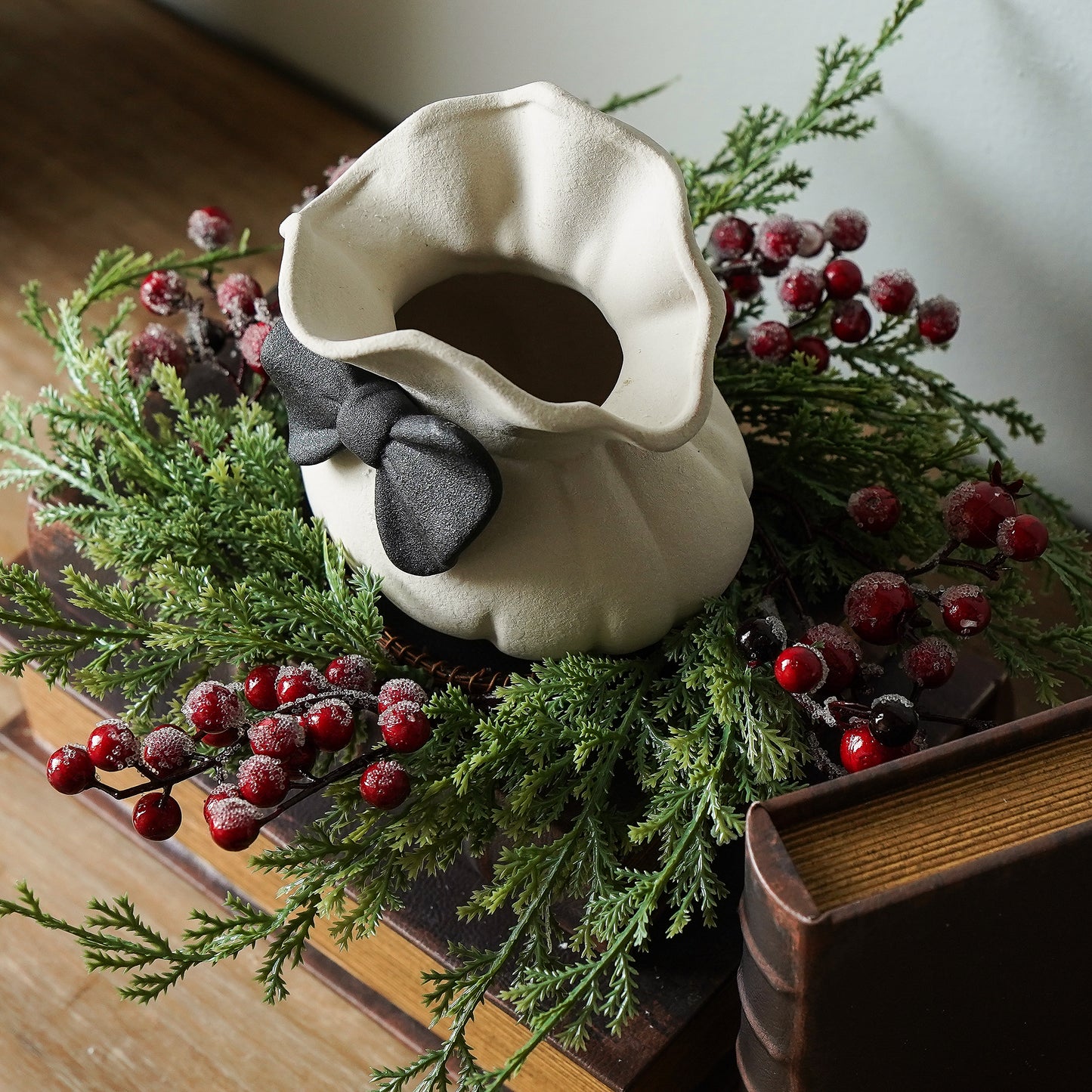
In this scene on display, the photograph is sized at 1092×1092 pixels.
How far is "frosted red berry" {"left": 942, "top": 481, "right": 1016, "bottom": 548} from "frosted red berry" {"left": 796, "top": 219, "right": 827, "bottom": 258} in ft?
0.53

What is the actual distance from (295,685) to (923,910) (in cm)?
20

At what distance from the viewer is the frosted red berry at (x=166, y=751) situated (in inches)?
16.1

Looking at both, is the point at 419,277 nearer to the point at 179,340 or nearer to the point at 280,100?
the point at 179,340

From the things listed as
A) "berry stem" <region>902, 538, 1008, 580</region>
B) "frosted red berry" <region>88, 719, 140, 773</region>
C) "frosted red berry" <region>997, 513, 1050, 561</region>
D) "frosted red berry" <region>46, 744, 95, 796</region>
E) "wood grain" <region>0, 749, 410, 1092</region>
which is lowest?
"wood grain" <region>0, 749, 410, 1092</region>

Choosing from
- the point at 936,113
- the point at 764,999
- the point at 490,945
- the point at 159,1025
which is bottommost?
the point at 159,1025

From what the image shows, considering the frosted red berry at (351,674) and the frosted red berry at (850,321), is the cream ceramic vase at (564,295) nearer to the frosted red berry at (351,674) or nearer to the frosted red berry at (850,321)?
the frosted red berry at (351,674)

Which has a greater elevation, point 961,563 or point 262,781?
point 961,563

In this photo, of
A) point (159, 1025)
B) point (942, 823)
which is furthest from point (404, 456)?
point (159, 1025)

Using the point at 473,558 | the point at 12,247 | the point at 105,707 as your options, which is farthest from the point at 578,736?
the point at 12,247

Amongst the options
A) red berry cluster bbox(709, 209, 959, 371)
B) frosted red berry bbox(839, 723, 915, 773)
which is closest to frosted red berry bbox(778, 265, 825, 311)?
red berry cluster bbox(709, 209, 959, 371)

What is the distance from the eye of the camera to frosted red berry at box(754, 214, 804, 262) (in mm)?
549

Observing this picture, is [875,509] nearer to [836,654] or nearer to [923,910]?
[836,654]

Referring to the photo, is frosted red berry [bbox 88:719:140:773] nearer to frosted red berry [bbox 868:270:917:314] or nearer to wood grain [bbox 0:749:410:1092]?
wood grain [bbox 0:749:410:1092]

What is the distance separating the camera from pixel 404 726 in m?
0.41
